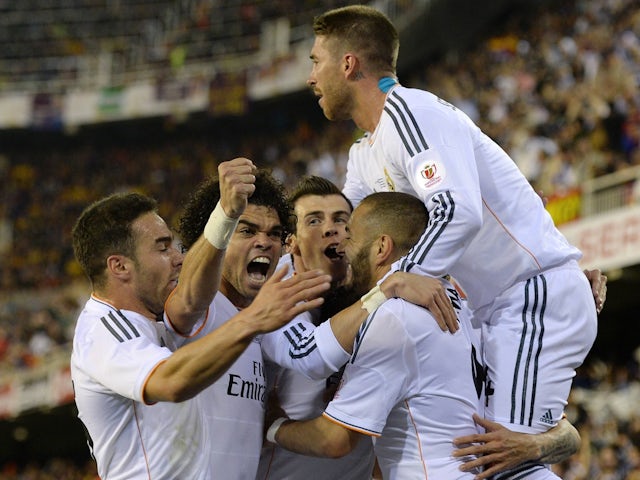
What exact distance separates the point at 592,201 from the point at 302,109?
597 inches

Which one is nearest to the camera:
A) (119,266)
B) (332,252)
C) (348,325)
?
(348,325)

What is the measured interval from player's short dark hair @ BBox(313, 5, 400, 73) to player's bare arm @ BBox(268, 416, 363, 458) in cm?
178

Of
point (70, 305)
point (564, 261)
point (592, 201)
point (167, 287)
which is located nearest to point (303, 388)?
point (167, 287)

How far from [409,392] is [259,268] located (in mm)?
1112

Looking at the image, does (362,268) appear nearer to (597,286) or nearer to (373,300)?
(373,300)

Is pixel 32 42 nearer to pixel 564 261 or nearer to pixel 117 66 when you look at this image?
pixel 117 66

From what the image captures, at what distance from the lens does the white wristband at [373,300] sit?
3996 millimetres

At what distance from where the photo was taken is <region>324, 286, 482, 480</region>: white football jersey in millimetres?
3930

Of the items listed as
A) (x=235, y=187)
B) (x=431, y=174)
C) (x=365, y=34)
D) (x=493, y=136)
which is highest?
(x=493, y=136)

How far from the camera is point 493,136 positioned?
653 inches

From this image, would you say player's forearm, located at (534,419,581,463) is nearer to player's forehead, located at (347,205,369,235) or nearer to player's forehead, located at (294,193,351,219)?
player's forehead, located at (347,205,369,235)

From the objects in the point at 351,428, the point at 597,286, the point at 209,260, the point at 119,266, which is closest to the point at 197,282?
the point at 209,260

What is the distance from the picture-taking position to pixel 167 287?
4.34 meters

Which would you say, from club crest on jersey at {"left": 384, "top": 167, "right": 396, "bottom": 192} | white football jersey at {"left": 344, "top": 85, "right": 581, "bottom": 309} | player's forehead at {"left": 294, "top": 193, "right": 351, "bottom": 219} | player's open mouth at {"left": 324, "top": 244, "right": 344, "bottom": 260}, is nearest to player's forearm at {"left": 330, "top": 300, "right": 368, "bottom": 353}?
white football jersey at {"left": 344, "top": 85, "right": 581, "bottom": 309}
